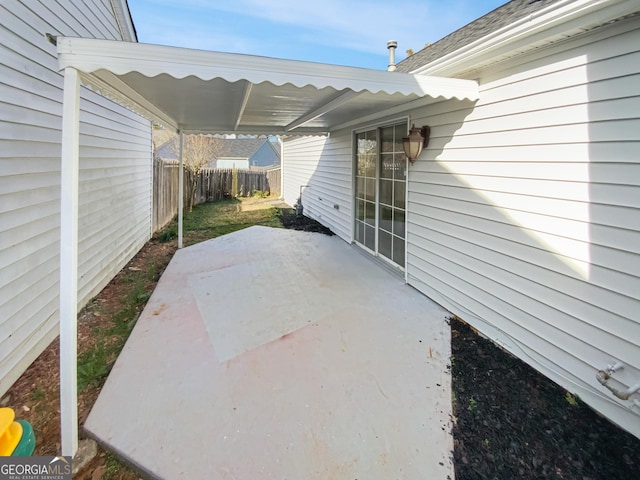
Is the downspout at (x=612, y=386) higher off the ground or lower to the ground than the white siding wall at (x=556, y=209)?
lower

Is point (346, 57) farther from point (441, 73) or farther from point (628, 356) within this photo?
point (628, 356)

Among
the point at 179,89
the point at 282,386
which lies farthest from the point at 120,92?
the point at 282,386

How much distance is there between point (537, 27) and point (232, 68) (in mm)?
2200

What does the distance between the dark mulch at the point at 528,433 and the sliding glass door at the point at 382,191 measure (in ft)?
8.40

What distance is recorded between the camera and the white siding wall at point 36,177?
255 centimetres

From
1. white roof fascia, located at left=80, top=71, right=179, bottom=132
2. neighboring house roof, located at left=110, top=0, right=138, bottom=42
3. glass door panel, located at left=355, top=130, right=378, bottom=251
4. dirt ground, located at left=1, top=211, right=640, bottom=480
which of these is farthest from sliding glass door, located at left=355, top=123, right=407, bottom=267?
neighboring house roof, located at left=110, top=0, right=138, bottom=42

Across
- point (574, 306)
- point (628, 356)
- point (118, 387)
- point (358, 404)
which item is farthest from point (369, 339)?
point (118, 387)

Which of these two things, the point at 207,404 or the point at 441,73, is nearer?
the point at 207,404

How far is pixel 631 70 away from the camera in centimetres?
208

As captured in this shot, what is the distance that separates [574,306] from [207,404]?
8.91 feet

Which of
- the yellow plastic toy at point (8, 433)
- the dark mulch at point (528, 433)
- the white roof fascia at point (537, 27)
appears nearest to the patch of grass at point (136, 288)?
the yellow plastic toy at point (8, 433)

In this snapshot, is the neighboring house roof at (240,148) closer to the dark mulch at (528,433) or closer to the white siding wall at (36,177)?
the white siding wall at (36,177)

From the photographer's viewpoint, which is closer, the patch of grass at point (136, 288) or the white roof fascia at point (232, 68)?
the white roof fascia at point (232, 68)

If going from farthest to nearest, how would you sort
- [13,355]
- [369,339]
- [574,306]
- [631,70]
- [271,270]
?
1. [271,270]
2. [369,339]
3. [13,355]
4. [574,306]
5. [631,70]
